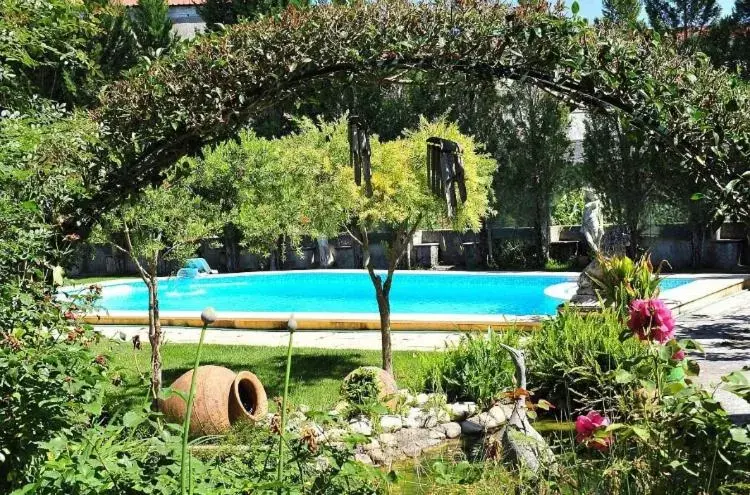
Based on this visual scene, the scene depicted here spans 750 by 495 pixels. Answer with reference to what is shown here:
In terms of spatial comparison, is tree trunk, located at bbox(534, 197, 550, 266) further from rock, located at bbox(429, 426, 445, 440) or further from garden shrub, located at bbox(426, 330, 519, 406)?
rock, located at bbox(429, 426, 445, 440)

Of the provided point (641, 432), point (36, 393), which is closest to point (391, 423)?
point (641, 432)

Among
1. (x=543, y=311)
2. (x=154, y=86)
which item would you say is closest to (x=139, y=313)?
(x=543, y=311)

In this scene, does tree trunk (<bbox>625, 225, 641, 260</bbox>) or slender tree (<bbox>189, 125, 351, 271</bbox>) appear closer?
slender tree (<bbox>189, 125, 351, 271</bbox>)

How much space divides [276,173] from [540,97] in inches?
298

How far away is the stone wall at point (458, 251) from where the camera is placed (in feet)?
67.6

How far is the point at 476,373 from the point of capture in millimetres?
6750

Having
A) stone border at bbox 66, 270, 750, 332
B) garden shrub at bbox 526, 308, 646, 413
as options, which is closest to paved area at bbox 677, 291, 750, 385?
stone border at bbox 66, 270, 750, 332

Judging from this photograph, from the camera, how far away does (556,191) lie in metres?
22.6

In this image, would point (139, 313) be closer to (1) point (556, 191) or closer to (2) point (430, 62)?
(2) point (430, 62)

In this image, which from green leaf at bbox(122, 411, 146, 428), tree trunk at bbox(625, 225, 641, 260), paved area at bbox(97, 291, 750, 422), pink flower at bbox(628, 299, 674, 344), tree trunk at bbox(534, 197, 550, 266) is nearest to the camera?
green leaf at bbox(122, 411, 146, 428)

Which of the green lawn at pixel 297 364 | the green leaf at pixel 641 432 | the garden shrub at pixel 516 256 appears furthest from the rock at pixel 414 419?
the garden shrub at pixel 516 256

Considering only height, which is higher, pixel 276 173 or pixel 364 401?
pixel 276 173

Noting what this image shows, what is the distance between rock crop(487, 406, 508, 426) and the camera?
6504mm

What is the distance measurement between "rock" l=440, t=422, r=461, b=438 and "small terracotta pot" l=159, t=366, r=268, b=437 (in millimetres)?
1401
